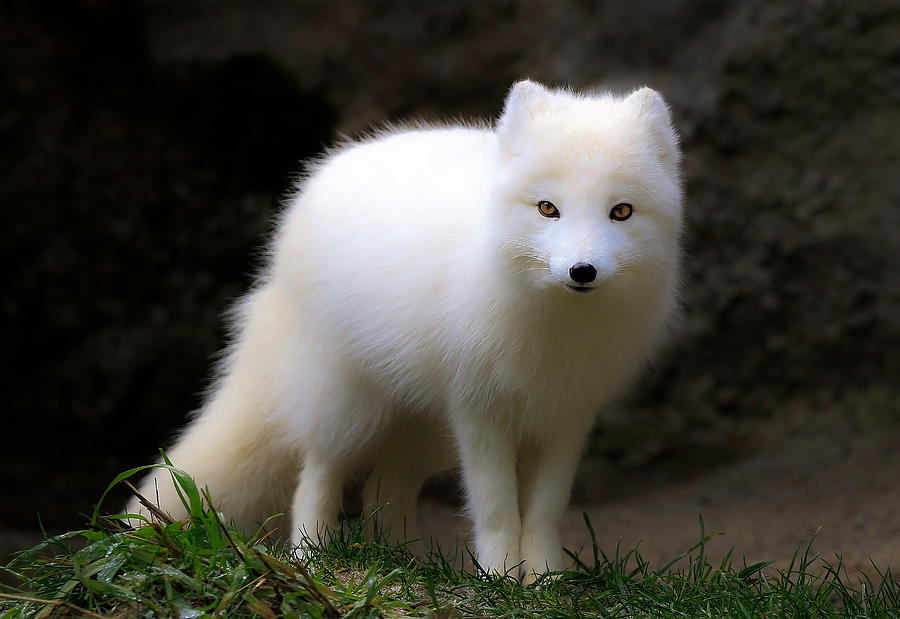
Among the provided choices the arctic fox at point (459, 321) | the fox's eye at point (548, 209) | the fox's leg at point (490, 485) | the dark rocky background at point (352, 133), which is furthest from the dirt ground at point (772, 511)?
the fox's eye at point (548, 209)

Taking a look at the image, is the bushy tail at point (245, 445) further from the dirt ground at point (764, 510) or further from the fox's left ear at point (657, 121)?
the fox's left ear at point (657, 121)

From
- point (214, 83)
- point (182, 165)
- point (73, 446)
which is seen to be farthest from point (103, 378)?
point (214, 83)

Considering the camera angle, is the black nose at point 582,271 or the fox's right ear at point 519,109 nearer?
the black nose at point 582,271

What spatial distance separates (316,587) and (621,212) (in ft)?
4.91

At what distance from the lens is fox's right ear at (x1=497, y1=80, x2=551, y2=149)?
144 inches

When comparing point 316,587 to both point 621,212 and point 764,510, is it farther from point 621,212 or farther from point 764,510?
point 764,510

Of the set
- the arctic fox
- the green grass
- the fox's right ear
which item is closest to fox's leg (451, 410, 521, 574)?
the arctic fox

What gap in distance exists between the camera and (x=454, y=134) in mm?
4469

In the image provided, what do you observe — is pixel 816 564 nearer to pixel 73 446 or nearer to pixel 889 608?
pixel 889 608

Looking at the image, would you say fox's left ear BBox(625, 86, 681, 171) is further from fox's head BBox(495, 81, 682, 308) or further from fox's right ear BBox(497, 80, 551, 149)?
fox's right ear BBox(497, 80, 551, 149)

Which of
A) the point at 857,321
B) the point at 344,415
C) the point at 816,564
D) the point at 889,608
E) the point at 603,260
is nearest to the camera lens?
the point at 603,260

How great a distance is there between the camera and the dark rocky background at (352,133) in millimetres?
6801

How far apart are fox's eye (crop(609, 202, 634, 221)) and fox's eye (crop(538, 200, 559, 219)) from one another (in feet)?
0.58

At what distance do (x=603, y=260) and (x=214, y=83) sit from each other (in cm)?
458
